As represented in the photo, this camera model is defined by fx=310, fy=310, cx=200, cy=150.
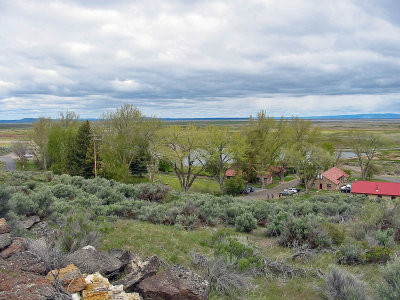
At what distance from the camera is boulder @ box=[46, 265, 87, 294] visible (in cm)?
451

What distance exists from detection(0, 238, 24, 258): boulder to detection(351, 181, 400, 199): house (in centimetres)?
3751

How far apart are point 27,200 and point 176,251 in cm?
496

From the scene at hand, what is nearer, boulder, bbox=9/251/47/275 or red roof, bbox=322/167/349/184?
boulder, bbox=9/251/47/275

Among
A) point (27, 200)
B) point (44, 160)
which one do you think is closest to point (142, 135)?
point (44, 160)

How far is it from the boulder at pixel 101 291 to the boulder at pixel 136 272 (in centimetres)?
38

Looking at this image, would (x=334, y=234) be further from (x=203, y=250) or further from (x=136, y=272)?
(x=136, y=272)

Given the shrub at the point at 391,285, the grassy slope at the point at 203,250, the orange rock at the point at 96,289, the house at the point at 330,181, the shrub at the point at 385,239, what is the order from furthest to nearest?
1. the house at the point at 330,181
2. the shrub at the point at 385,239
3. the grassy slope at the point at 203,250
4. the shrub at the point at 391,285
5. the orange rock at the point at 96,289

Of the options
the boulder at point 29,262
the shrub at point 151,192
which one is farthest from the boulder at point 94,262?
the shrub at point 151,192

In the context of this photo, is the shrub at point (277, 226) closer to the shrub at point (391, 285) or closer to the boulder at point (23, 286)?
the shrub at point (391, 285)

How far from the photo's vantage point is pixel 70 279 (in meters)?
4.62

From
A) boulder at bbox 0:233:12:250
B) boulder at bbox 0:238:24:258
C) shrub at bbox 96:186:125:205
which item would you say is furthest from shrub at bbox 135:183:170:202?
boulder at bbox 0:233:12:250

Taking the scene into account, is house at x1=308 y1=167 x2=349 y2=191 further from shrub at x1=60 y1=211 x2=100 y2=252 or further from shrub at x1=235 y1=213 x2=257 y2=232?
shrub at x1=60 y1=211 x2=100 y2=252

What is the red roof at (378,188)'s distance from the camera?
116 ft

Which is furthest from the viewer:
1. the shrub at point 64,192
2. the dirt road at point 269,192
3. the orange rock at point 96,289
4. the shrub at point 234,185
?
Result: the dirt road at point 269,192
